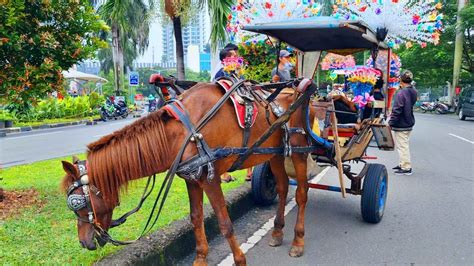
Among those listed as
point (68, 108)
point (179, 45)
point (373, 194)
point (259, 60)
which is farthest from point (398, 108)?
point (68, 108)

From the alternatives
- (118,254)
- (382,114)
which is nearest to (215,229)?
(118,254)

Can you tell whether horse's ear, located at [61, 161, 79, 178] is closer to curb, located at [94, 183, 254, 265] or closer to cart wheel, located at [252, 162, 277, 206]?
curb, located at [94, 183, 254, 265]

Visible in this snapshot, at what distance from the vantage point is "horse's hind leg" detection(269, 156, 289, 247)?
163 inches

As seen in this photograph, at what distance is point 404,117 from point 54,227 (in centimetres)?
640

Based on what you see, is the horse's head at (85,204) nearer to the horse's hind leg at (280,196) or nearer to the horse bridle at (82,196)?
A: the horse bridle at (82,196)

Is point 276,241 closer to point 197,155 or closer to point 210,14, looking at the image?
point 197,155

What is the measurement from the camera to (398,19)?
18.0ft

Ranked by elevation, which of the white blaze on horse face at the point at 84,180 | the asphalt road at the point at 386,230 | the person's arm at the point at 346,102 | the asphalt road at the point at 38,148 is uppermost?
the person's arm at the point at 346,102

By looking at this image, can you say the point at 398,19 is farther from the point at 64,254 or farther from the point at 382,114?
the point at 64,254

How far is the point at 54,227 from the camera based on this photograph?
3922 mm

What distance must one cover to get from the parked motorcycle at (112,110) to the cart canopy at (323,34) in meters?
17.8

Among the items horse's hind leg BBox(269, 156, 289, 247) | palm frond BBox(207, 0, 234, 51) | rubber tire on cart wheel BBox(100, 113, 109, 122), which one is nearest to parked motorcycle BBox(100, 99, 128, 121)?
rubber tire on cart wheel BBox(100, 113, 109, 122)

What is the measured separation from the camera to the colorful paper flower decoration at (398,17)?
5379 mm

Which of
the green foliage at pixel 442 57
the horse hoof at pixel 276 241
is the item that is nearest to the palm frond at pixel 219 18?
the horse hoof at pixel 276 241
